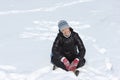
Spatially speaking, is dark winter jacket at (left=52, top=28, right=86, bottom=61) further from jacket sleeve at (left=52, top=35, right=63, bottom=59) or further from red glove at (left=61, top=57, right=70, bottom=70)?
red glove at (left=61, top=57, right=70, bottom=70)

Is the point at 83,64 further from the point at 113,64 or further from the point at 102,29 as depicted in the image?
the point at 102,29

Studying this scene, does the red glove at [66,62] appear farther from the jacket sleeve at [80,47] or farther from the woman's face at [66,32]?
the woman's face at [66,32]

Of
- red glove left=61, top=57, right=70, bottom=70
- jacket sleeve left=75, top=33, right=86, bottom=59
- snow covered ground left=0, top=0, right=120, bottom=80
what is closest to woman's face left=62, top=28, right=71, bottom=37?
jacket sleeve left=75, top=33, right=86, bottom=59

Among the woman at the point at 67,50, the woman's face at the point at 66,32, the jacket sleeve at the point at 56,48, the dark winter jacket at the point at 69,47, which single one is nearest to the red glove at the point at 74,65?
the woman at the point at 67,50

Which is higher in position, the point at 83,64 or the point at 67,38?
the point at 67,38

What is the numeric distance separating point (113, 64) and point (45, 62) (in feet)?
4.18

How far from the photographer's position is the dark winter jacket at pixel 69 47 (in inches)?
230

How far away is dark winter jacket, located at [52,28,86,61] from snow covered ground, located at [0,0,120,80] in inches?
10.7

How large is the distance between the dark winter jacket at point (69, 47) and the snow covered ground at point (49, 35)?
0.27 m

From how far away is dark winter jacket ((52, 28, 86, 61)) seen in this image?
5836 millimetres

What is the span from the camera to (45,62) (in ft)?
20.5

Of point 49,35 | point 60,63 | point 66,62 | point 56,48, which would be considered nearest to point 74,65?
point 66,62

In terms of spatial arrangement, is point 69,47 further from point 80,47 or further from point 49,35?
point 49,35

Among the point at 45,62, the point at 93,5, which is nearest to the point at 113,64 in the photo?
the point at 45,62
